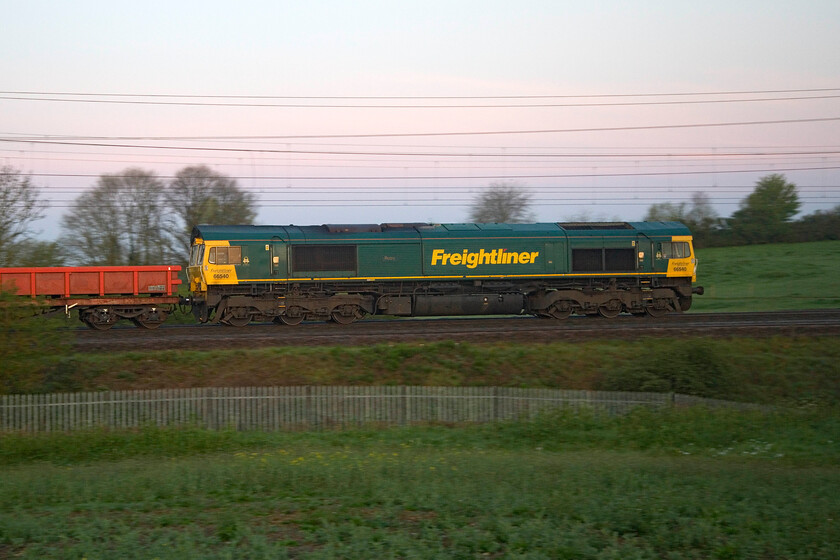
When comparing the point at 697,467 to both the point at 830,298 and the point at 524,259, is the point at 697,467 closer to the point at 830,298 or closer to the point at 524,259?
the point at 524,259

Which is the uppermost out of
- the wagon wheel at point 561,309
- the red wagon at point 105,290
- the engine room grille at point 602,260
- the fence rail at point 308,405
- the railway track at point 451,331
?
the engine room grille at point 602,260

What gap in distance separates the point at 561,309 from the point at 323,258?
31.8 ft

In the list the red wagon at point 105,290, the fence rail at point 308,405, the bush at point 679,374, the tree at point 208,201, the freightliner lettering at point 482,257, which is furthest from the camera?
the tree at point 208,201

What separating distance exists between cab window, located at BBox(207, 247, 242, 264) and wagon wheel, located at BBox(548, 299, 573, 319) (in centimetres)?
1231

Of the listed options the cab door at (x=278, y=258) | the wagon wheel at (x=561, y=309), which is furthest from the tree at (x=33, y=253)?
the wagon wheel at (x=561, y=309)

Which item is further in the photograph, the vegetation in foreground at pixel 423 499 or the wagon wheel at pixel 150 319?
the wagon wheel at pixel 150 319

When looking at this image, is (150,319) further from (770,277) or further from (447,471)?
(770,277)

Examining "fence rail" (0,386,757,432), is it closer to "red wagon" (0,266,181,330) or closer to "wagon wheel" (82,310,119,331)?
"red wagon" (0,266,181,330)

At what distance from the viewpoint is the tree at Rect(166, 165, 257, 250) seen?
46.0 m

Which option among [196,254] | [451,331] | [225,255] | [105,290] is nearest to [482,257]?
[451,331]

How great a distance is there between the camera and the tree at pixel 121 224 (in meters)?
41.5

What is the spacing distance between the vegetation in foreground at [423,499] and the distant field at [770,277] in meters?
28.9

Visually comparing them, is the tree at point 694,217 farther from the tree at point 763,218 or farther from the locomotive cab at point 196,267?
the locomotive cab at point 196,267

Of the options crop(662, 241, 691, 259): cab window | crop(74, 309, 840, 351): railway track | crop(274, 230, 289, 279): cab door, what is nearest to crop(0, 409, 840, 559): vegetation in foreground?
crop(74, 309, 840, 351): railway track
